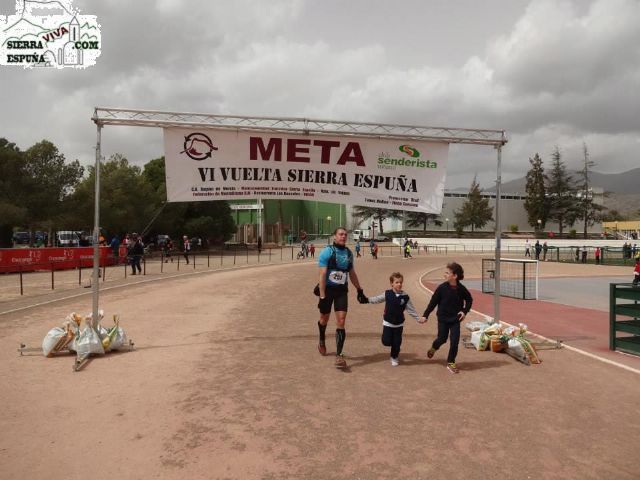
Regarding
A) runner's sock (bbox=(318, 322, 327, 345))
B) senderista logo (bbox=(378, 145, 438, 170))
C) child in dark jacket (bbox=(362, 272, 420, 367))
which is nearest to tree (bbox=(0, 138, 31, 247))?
senderista logo (bbox=(378, 145, 438, 170))

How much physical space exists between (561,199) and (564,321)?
87.9 m

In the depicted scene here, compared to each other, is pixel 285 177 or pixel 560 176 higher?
pixel 560 176

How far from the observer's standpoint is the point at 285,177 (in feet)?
27.1

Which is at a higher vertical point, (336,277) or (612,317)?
(336,277)

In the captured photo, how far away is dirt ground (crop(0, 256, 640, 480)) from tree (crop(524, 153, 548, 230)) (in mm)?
89487

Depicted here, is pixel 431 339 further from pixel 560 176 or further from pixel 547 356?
pixel 560 176

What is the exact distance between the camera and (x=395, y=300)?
20.7 ft

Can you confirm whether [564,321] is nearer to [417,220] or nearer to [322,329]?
[322,329]

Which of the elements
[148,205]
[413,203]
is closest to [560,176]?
[148,205]

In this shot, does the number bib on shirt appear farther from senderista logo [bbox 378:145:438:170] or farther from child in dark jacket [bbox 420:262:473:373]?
senderista logo [bbox 378:145:438:170]

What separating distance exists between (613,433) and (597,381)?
1833mm

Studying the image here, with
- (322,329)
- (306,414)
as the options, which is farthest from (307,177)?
(306,414)

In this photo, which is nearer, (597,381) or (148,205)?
(597,381)

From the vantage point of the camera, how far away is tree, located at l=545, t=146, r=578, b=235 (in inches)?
3450
